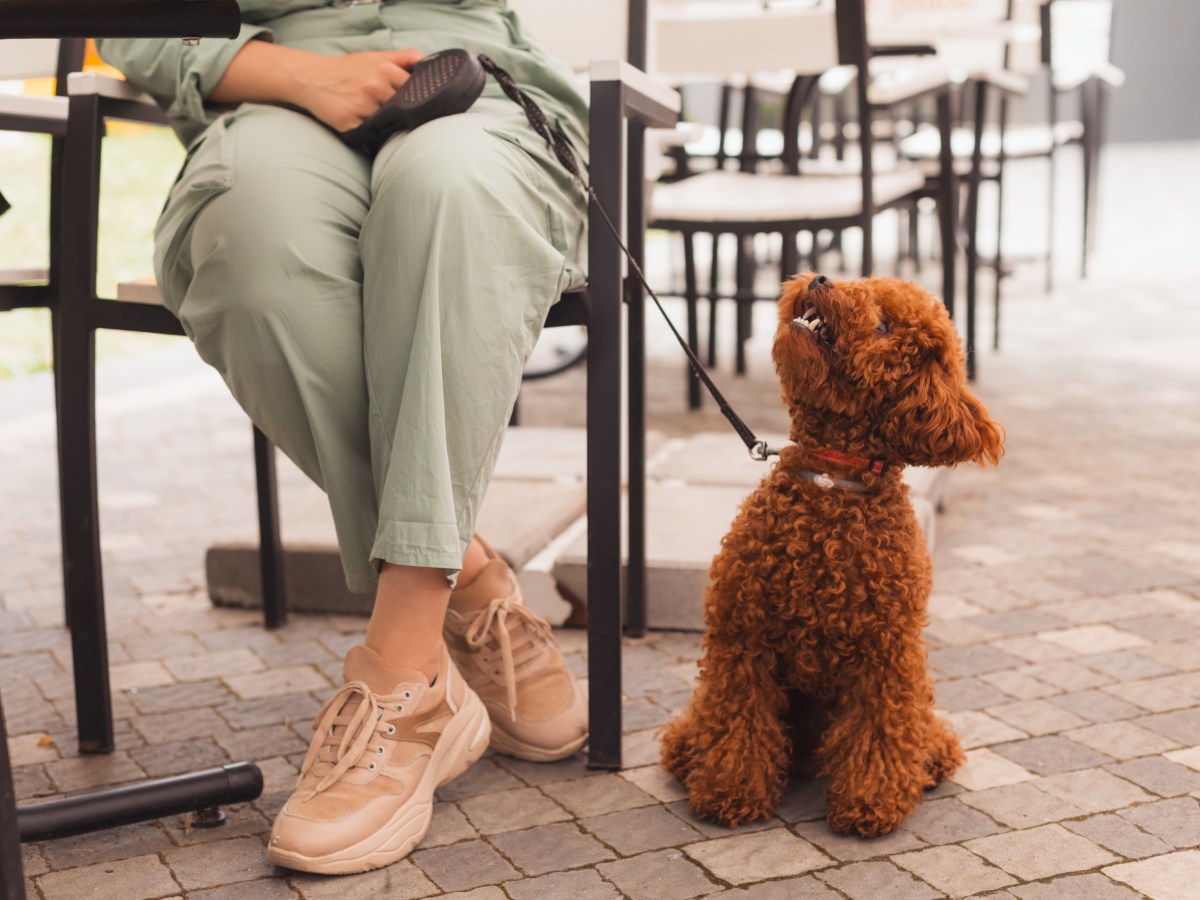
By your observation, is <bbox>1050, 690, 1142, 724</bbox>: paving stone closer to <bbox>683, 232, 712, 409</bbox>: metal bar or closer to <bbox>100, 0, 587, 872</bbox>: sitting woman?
<bbox>100, 0, 587, 872</bbox>: sitting woman

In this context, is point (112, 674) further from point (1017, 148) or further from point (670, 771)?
point (1017, 148)

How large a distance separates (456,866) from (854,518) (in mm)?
632

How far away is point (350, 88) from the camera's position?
1764 mm

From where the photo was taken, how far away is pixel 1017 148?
251 inches

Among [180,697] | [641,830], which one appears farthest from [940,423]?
[180,697]

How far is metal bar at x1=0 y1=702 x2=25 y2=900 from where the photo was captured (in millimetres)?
1179

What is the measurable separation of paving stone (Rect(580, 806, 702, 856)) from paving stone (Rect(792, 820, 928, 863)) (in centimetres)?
14

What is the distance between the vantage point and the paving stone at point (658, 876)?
154 centimetres

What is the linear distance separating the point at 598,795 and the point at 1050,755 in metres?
0.65

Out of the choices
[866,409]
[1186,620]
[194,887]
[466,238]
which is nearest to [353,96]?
[466,238]

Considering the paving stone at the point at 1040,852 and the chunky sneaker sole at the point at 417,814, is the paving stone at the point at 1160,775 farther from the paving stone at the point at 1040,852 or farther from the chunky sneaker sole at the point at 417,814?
the chunky sneaker sole at the point at 417,814

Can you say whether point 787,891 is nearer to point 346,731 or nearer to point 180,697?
point 346,731

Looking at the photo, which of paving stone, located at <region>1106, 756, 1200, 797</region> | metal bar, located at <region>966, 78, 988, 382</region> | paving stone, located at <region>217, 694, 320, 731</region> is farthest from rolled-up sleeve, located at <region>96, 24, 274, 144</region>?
metal bar, located at <region>966, 78, 988, 382</region>

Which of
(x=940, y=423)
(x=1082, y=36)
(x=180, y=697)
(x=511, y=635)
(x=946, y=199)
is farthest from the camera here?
(x=1082, y=36)
